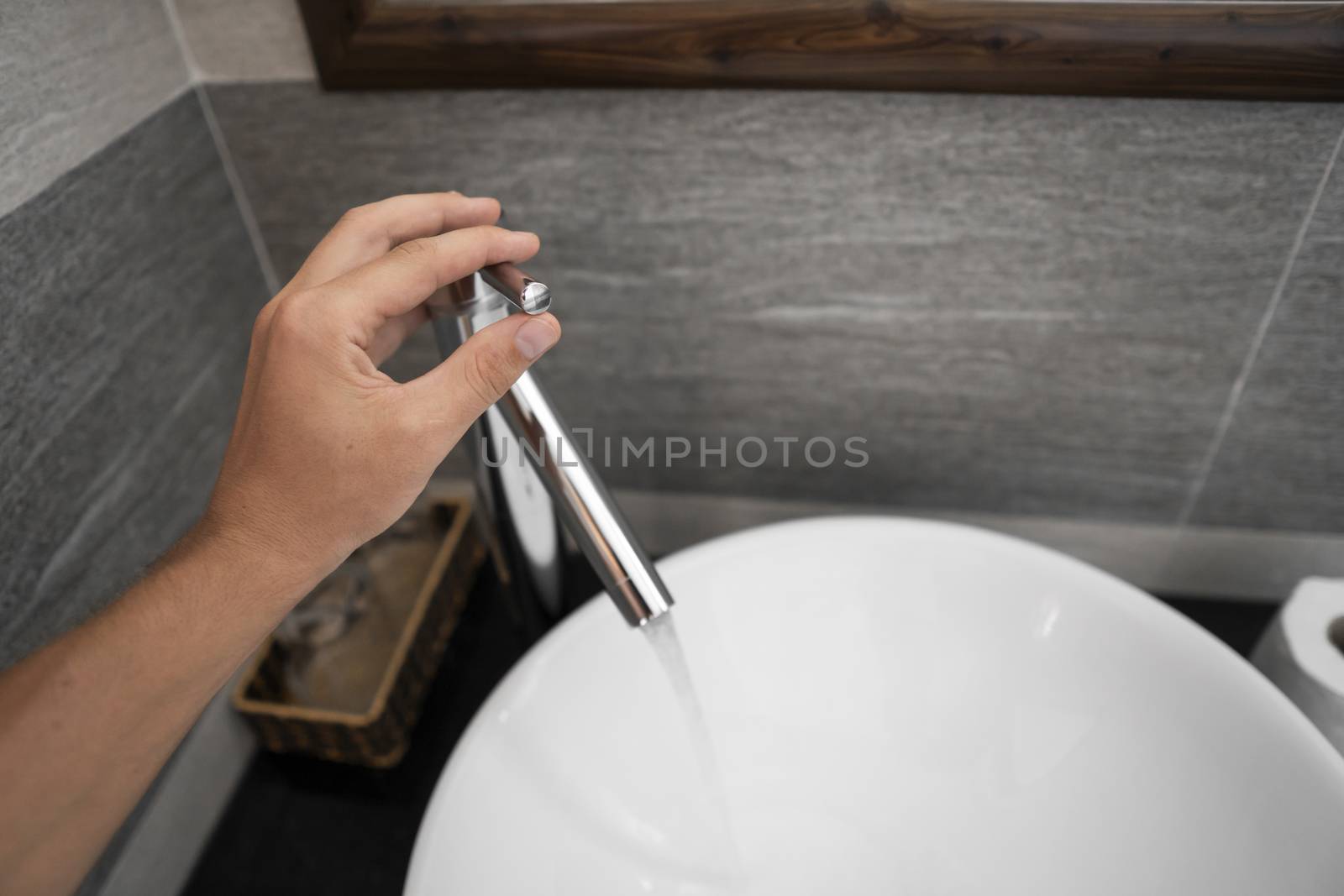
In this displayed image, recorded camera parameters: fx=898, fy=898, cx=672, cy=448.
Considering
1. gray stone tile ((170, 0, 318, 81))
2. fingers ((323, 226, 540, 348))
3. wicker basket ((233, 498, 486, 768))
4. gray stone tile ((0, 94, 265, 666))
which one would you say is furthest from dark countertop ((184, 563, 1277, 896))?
gray stone tile ((170, 0, 318, 81))

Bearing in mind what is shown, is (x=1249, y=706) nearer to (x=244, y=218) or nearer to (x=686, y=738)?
(x=686, y=738)

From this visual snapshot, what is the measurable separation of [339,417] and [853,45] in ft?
1.37

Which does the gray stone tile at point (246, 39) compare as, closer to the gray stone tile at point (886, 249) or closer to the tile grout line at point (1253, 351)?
the gray stone tile at point (886, 249)

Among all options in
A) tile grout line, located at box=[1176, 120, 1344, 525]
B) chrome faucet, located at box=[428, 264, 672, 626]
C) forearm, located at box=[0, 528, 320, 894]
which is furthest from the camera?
tile grout line, located at box=[1176, 120, 1344, 525]

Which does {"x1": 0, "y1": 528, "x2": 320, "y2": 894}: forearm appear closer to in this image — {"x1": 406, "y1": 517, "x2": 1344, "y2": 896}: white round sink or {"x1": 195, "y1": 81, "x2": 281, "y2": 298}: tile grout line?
{"x1": 406, "y1": 517, "x2": 1344, "y2": 896}: white round sink

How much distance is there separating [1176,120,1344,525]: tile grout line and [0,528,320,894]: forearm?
707mm

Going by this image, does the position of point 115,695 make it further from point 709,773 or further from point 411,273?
point 709,773

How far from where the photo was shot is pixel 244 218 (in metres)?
0.79

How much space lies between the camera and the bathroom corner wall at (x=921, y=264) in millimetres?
649

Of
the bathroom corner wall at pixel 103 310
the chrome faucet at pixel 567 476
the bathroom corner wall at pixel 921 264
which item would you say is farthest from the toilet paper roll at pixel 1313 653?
the bathroom corner wall at pixel 103 310

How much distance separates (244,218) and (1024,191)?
2.13 feet

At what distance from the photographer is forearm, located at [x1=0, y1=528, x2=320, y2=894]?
0.41 m

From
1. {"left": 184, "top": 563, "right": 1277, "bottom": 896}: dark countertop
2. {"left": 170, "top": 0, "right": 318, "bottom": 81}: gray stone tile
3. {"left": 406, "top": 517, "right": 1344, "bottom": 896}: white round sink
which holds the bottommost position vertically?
{"left": 184, "top": 563, "right": 1277, "bottom": 896}: dark countertop

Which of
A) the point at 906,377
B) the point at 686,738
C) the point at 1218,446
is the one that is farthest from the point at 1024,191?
the point at 686,738
